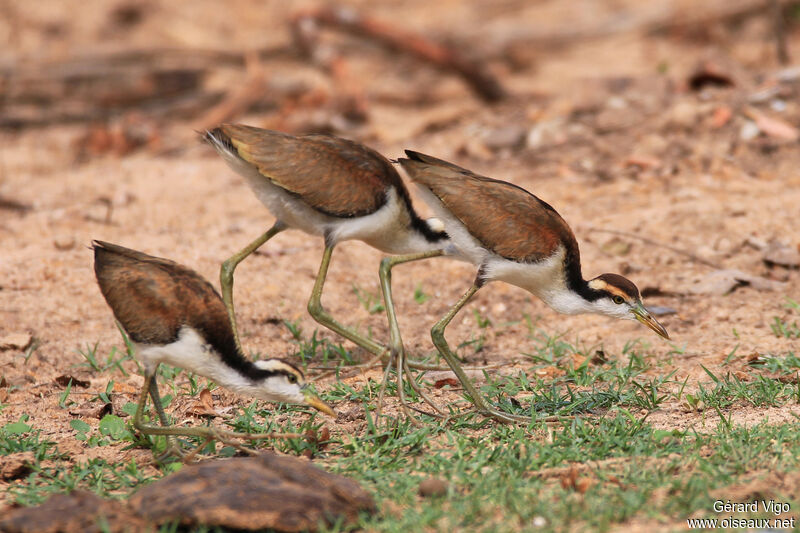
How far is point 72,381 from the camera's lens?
214 inches

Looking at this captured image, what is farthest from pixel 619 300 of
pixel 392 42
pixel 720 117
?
pixel 392 42

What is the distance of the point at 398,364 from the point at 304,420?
21.8 inches

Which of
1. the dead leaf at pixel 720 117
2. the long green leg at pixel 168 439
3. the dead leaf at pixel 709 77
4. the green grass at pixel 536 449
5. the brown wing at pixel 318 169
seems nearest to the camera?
the green grass at pixel 536 449

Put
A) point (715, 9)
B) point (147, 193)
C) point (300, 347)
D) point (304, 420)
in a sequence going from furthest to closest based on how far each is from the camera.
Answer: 1. point (715, 9)
2. point (147, 193)
3. point (300, 347)
4. point (304, 420)

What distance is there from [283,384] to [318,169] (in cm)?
138

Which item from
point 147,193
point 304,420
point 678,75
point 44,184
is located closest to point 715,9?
point 678,75

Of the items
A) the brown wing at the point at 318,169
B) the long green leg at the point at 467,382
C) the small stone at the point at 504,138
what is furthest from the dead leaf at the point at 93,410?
the small stone at the point at 504,138

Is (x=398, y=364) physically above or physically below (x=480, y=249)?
below

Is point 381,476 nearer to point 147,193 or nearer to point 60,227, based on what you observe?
point 60,227

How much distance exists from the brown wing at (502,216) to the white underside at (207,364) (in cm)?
128

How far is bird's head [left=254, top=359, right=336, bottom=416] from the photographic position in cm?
432

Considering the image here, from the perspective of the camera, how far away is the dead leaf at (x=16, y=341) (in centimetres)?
577

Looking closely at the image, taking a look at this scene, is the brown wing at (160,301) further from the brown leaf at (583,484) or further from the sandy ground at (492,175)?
the brown leaf at (583,484)

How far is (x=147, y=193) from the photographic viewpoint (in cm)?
844
